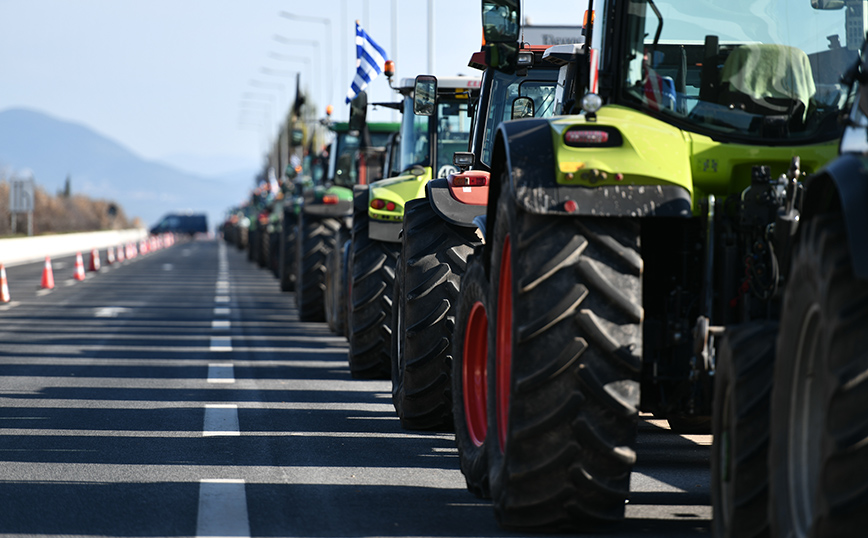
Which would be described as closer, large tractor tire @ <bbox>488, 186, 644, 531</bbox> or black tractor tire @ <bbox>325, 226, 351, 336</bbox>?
large tractor tire @ <bbox>488, 186, 644, 531</bbox>

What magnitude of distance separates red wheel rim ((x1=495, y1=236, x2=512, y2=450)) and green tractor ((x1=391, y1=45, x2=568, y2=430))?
258cm

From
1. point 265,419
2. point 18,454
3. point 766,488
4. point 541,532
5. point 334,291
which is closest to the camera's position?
point 766,488

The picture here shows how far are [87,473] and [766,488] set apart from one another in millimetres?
3846

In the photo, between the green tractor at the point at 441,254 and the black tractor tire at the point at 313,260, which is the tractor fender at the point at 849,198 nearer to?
the green tractor at the point at 441,254

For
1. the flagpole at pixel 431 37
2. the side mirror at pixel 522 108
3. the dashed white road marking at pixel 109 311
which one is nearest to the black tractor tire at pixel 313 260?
the dashed white road marking at pixel 109 311

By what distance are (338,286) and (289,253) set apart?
341 inches

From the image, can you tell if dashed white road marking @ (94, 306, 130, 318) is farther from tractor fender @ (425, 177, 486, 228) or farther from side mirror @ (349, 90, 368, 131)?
tractor fender @ (425, 177, 486, 228)

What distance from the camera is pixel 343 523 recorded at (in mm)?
5562

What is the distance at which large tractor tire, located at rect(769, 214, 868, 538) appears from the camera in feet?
10.9

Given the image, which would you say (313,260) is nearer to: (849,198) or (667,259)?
(667,259)

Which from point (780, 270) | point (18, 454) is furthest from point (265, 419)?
point (780, 270)

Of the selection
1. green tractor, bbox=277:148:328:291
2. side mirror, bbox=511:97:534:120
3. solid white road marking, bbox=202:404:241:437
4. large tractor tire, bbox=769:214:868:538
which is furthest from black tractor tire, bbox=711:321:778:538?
green tractor, bbox=277:148:328:291

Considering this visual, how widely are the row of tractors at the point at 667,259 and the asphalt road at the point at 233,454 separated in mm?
570

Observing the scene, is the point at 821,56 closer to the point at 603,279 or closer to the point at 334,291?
the point at 603,279
